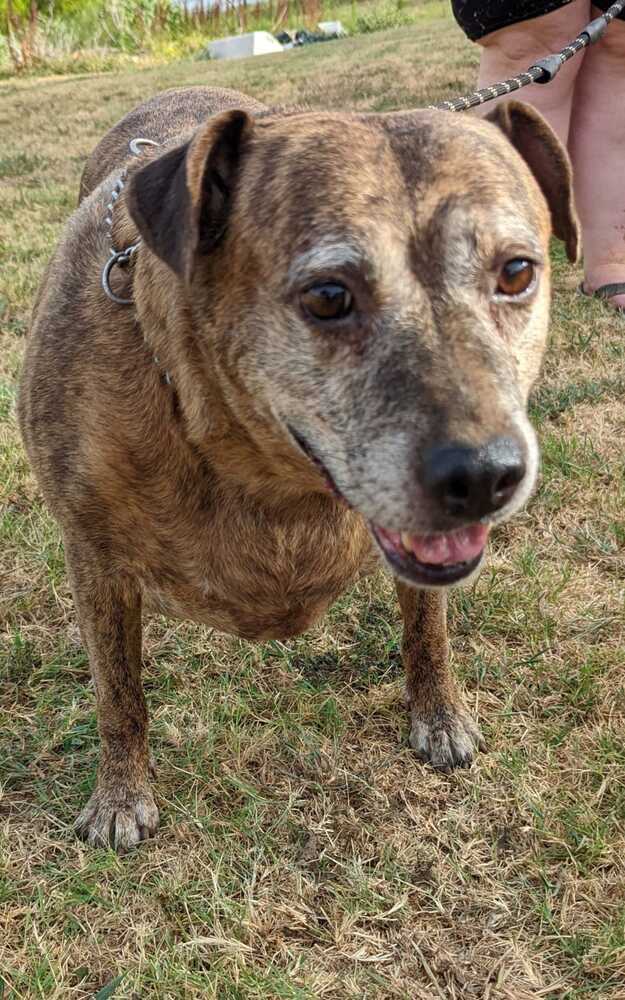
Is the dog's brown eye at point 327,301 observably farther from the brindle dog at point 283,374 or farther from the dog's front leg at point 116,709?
the dog's front leg at point 116,709

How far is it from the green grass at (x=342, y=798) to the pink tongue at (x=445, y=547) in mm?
842

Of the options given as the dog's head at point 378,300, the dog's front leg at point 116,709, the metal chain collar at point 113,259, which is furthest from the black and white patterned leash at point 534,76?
the dog's front leg at point 116,709

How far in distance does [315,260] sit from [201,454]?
546mm

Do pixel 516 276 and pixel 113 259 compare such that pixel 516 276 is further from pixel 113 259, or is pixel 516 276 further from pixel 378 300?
pixel 113 259

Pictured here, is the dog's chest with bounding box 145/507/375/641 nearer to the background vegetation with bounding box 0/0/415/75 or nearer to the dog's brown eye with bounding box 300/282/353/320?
the dog's brown eye with bounding box 300/282/353/320

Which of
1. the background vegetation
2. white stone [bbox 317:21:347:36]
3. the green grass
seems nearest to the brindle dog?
the green grass

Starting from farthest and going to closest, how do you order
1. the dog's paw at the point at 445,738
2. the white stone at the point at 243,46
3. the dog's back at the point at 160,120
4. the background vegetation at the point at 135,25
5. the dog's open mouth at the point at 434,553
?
the white stone at the point at 243,46 → the background vegetation at the point at 135,25 → the dog's back at the point at 160,120 → the dog's paw at the point at 445,738 → the dog's open mouth at the point at 434,553

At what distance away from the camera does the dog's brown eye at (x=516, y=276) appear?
187 cm

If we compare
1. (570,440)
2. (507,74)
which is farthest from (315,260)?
(507,74)

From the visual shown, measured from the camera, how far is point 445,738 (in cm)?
253

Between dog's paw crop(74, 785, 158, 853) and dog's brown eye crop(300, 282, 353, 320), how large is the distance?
4.43 ft

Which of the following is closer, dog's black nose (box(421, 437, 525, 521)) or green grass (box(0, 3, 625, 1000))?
dog's black nose (box(421, 437, 525, 521))

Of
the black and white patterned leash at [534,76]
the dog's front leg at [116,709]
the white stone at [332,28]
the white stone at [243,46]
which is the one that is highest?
the black and white patterned leash at [534,76]

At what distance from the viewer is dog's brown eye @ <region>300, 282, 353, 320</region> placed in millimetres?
1766
